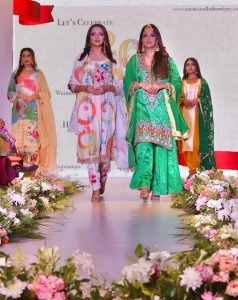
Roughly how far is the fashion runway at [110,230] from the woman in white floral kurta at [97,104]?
0.38 metres

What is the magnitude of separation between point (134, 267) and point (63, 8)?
7567mm

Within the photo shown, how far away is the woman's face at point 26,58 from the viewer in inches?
341

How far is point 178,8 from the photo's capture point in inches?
362

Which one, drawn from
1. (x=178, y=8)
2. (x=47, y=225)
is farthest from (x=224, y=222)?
(x=178, y=8)

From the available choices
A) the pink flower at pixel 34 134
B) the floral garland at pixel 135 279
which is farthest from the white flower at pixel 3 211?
the pink flower at pixel 34 134

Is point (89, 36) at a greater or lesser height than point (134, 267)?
greater

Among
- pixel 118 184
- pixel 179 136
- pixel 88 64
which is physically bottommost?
pixel 118 184

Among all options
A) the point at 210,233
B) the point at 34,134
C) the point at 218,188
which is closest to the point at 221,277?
the point at 210,233

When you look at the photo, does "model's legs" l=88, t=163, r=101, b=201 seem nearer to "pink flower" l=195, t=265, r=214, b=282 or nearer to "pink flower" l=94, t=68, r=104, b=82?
"pink flower" l=94, t=68, r=104, b=82

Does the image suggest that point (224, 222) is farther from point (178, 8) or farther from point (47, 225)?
point (178, 8)

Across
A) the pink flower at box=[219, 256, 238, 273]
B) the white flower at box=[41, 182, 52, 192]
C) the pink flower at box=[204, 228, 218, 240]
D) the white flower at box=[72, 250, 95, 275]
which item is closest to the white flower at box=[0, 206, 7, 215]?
the pink flower at box=[204, 228, 218, 240]

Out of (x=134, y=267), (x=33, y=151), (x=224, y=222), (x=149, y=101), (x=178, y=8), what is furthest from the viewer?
(x=178, y=8)

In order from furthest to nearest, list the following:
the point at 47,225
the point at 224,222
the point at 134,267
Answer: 1. the point at 47,225
2. the point at 224,222
3. the point at 134,267

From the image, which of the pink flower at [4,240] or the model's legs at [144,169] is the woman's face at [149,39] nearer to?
the model's legs at [144,169]
